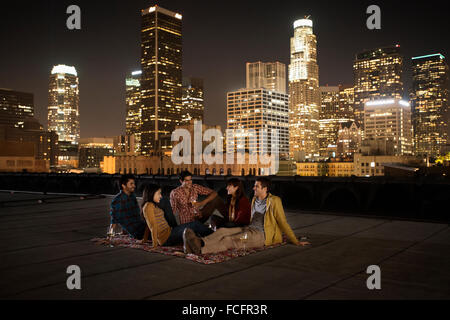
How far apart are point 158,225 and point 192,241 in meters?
1.07

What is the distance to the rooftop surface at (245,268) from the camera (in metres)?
5.63

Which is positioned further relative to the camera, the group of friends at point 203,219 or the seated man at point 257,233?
the group of friends at point 203,219

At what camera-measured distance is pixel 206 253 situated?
792cm

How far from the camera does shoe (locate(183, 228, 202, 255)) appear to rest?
7793mm

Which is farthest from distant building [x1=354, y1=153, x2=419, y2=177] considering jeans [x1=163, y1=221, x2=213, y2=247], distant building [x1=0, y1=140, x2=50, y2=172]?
jeans [x1=163, y1=221, x2=213, y2=247]

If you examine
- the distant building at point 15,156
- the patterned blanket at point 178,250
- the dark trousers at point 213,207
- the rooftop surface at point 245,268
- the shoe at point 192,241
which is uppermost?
the distant building at point 15,156

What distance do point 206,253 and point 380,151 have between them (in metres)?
180

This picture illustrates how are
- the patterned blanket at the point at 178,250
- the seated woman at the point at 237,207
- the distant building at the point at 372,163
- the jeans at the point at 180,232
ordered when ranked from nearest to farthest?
the patterned blanket at the point at 178,250, the jeans at the point at 180,232, the seated woman at the point at 237,207, the distant building at the point at 372,163

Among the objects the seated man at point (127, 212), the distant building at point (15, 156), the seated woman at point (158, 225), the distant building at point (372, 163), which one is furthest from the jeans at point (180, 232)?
the distant building at point (372, 163)

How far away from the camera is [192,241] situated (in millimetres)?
7809

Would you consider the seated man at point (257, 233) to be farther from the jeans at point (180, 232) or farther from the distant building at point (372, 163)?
the distant building at point (372, 163)

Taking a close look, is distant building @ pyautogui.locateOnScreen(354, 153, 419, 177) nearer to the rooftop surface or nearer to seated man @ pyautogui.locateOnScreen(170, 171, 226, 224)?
the rooftop surface

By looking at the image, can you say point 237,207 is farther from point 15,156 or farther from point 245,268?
point 15,156

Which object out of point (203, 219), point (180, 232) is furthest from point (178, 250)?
point (203, 219)
